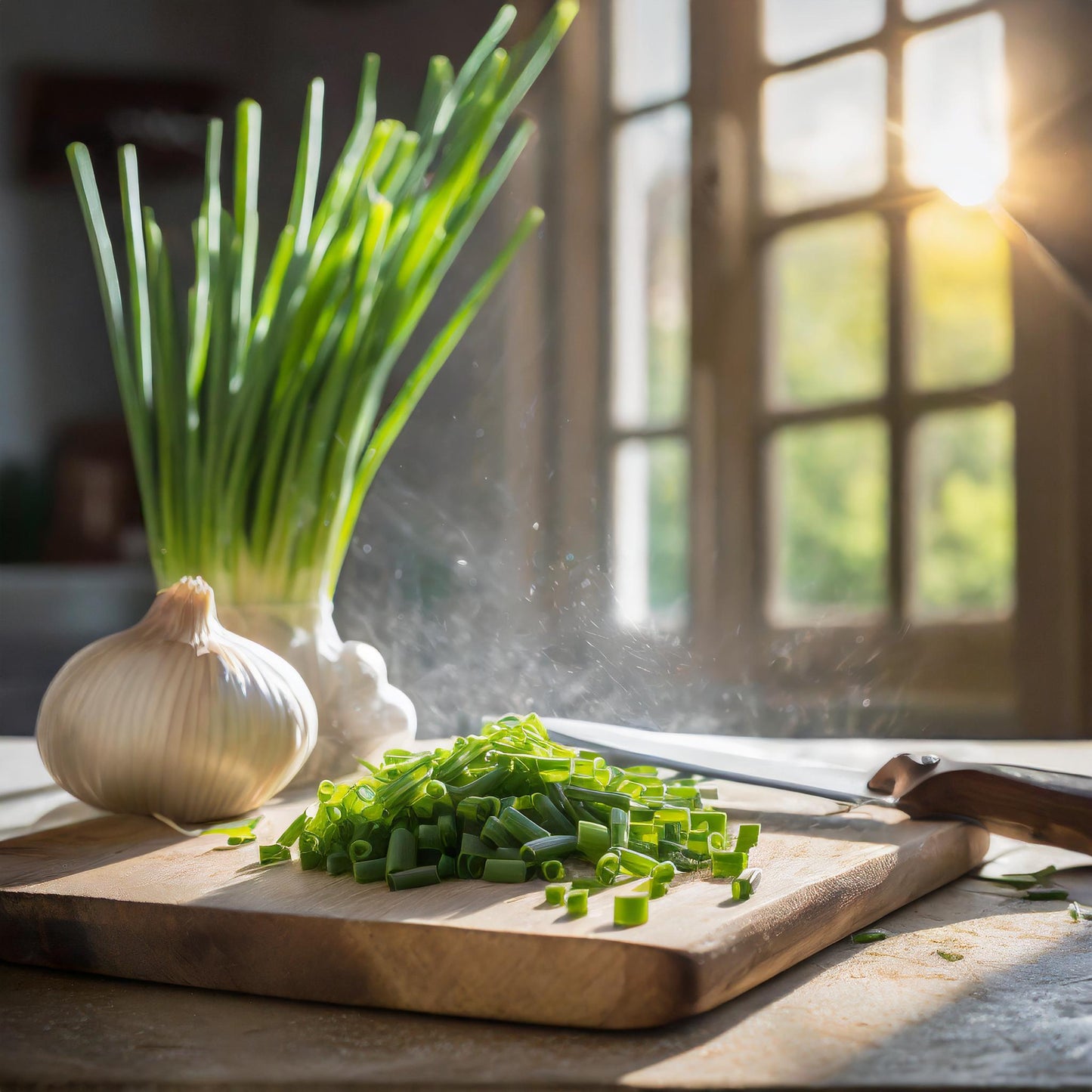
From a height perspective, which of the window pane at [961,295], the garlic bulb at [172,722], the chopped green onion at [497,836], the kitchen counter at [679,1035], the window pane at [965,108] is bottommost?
the kitchen counter at [679,1035]

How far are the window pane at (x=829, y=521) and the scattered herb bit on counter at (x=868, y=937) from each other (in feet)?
2.58

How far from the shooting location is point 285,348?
939 mm

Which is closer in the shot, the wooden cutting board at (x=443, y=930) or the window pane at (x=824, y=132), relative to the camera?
the wooden cutting board at (x=443, y=930)

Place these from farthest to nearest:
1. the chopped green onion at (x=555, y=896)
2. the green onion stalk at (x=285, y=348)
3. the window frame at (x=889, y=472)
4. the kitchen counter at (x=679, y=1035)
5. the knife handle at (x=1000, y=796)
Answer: the window frame at (x=889, y=472) → the green onion stalk at (x=285, y=348) → the knife handle at (x=1000, y=796) → the chopped green onion at (x=555, y=896) → the kitchen counter at (x=679, y=1035)

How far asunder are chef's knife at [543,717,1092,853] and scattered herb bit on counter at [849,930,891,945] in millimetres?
126

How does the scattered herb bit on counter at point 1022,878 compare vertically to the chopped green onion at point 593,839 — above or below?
below

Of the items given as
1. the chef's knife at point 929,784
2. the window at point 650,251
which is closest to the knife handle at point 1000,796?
the chef's knife at point 929,784

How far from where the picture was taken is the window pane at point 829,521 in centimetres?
132

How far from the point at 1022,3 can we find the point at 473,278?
0.72m

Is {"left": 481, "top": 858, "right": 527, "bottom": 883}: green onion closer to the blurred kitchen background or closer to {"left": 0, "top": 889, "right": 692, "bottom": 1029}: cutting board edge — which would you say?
{"left": 0, "top": 889, "right": 692, "bottom": 1029}: cutting board edge

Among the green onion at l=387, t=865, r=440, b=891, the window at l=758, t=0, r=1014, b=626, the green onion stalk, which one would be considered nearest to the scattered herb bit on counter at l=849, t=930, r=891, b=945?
the green onion at l=387, t=865, r=440, b=891

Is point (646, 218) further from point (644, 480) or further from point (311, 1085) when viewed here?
point (311, 1085)

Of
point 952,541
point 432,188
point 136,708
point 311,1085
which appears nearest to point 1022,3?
point 952,541

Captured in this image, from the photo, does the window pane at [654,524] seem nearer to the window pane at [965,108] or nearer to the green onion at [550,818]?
the window pane at [965,108]
